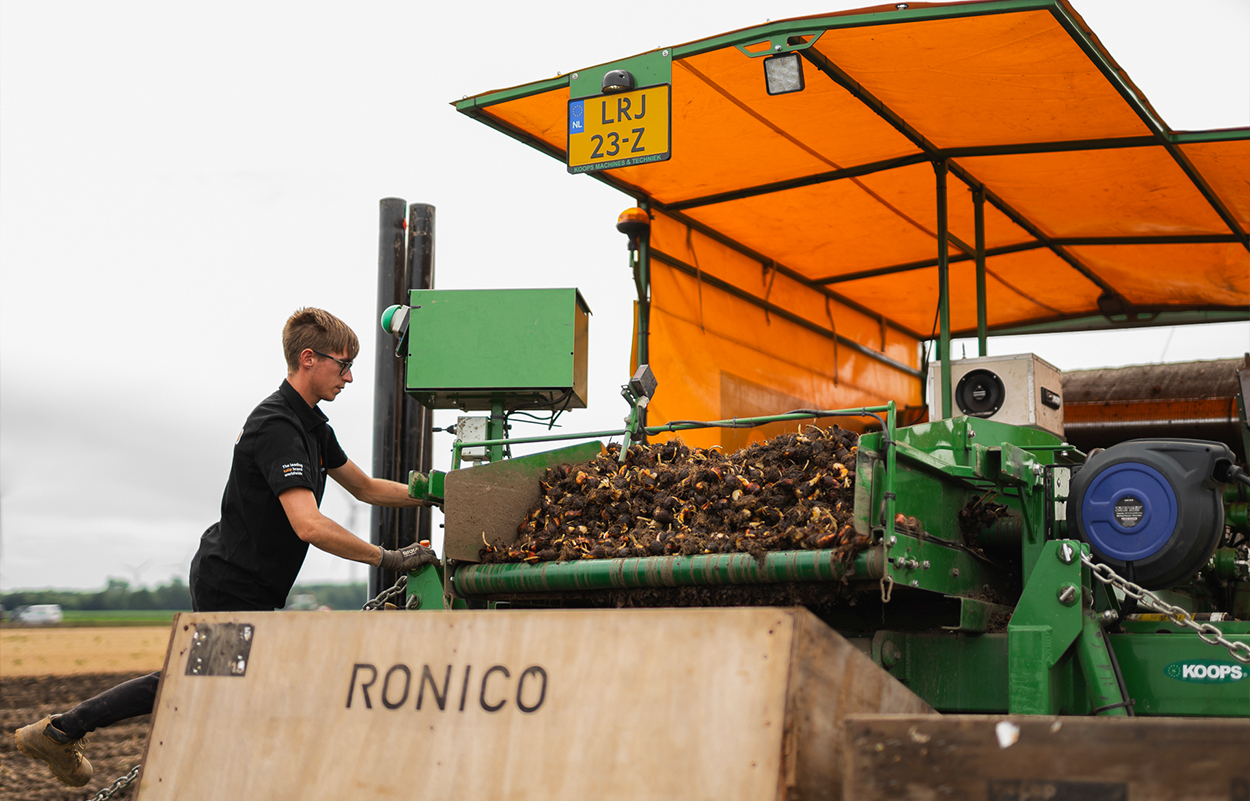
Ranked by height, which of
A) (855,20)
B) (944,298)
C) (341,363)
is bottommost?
(341,363)

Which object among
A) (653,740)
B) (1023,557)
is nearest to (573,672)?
(653,740)

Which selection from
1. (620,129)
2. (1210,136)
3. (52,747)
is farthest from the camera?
(1210,136)

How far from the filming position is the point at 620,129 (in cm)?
618

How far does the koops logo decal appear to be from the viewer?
358cm

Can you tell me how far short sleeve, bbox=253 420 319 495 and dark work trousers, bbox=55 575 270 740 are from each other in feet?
1.57

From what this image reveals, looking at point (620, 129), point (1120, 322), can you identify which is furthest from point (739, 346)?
point (1120, 322)

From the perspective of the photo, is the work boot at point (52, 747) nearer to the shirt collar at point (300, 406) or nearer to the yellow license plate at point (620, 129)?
the shirt collar at point (300, 406)

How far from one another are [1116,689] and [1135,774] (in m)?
1.47

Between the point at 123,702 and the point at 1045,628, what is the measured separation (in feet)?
10.4

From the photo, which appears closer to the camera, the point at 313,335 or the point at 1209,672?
the point at 1209,672

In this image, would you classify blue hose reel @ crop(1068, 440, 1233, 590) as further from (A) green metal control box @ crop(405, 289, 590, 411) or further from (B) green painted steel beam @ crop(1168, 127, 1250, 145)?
(B) green painted steel beam @ crop(1168, 127, 1250, 145)

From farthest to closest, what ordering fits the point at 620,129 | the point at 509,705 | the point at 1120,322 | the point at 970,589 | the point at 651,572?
1. the point at 1120,322
2. the point at 620,129
3. the point at 970,589
4. the point at 651,572
5. the point at 509,705

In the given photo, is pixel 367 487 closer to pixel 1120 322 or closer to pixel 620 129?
pixel 620 129

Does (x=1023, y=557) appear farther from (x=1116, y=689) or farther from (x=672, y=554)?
(x=672, y=554)
